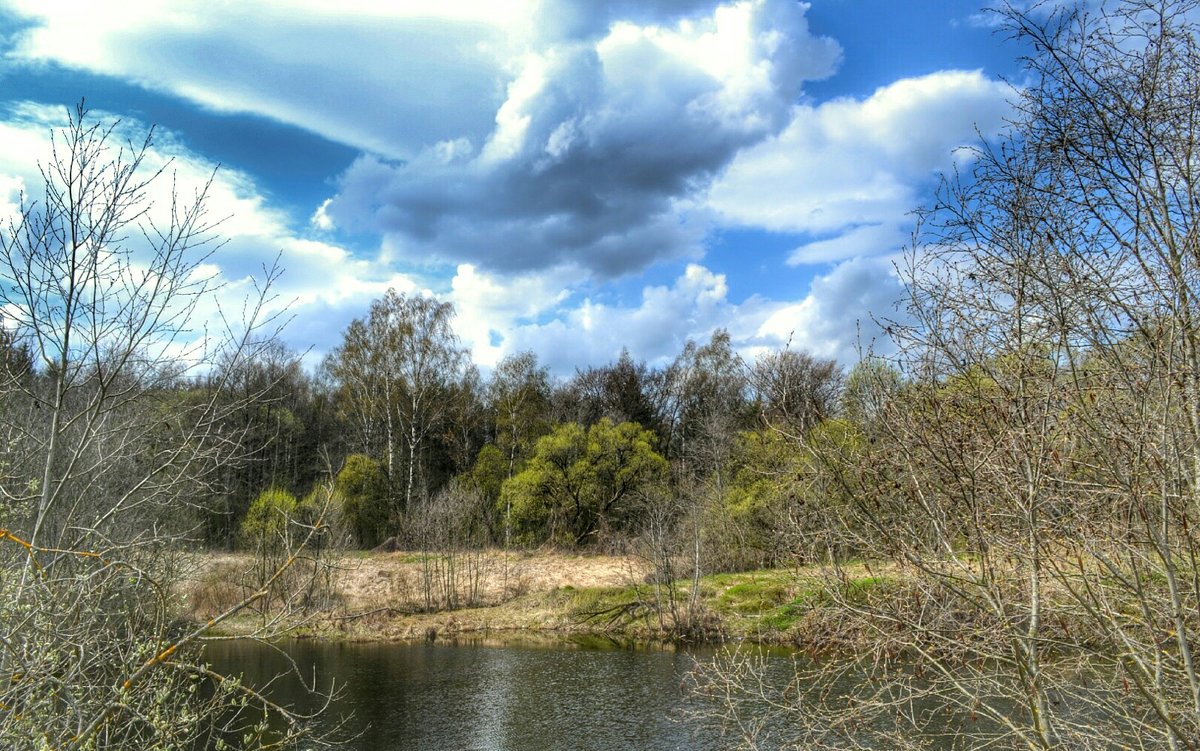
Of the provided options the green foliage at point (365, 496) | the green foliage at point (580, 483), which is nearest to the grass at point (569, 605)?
the green foliage at point (580, 483)

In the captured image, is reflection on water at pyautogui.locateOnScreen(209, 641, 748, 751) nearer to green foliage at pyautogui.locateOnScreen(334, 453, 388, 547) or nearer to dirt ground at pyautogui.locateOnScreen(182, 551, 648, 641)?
dirt ground at pyautogui.locateOnScreen(182, 551, 648, 641)

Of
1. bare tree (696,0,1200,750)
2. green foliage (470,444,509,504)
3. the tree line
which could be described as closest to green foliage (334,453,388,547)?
the tree line

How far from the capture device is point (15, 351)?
21.6 feet

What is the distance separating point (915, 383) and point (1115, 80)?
100 inches

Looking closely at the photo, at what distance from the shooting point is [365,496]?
37219 millimetres

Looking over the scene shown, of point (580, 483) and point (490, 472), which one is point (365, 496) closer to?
point (490, 472)

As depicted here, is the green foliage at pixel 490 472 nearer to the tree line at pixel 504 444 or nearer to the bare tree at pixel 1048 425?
the tree line at pixel 504 444

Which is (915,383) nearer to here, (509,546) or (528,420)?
(509,546)

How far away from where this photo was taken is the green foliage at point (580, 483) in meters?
35.5

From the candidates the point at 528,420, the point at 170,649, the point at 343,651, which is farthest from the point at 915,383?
the point at 528,420

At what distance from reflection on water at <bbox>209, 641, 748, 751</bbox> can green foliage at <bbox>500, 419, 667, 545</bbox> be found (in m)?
10.9

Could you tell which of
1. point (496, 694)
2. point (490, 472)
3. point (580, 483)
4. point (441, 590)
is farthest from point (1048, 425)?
point (490, 472)

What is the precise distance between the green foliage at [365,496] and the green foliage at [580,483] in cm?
611

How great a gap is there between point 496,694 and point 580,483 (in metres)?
17.8
